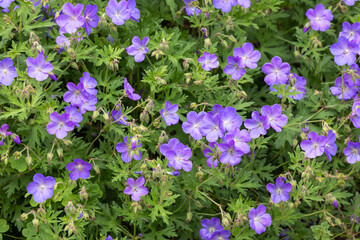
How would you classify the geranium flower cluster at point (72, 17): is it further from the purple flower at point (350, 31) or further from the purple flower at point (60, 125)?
the purple flower at point (350, 31)

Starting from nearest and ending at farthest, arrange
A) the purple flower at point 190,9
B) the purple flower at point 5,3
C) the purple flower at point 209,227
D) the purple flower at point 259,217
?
1. the purple flower at point 259,217
2. the purple flower at point 209,227
3. the purple flower at point 5,3
4. the purple flower at point 190,9

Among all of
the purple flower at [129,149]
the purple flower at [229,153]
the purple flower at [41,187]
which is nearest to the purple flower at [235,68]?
the purple flower at [229,153]

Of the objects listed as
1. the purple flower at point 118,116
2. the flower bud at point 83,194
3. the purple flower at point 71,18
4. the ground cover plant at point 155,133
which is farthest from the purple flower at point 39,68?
the flower bud at point 83,194

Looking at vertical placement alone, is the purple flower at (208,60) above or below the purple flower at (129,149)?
above

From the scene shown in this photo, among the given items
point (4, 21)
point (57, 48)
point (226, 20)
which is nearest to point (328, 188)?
point (226, 20)

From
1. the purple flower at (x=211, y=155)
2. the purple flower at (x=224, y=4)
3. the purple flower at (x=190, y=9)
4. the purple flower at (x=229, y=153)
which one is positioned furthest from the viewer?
the purple flower at (x=190, y=9)

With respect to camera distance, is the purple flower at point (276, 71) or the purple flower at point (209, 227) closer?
the purple flower at point (209, 227)

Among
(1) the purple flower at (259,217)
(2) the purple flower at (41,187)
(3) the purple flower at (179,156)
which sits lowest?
(1) the purple flower at (259,217)

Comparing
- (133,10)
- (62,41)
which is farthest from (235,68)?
(62,41)
